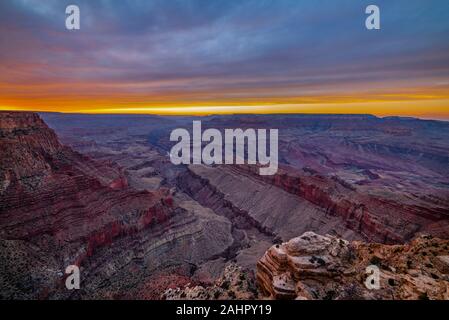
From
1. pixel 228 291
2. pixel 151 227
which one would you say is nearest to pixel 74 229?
Answer: pixel 151 227

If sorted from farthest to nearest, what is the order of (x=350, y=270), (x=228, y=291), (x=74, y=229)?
(x=74, y=229) → (x=228, y=291) → (x=350, y=270)

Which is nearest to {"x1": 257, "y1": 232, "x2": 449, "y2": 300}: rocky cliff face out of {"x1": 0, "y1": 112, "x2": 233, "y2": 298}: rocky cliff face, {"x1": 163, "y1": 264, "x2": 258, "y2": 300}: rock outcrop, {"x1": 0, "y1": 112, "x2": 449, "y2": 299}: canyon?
{"x1": 0, "y1": 112, "x2": 449, "y2": 299}: canyon

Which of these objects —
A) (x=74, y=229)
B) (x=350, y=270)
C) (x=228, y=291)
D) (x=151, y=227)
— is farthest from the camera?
(x=151, y=227)

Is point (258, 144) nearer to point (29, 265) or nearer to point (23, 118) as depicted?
point (23, 118)

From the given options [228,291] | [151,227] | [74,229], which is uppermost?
[228,291]

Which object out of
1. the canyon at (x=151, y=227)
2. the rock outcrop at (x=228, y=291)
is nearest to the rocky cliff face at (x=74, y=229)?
the canyon at (x=151, y=227)

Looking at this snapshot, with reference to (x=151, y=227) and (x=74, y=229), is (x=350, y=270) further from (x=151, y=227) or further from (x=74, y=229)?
(x=151, y=227)

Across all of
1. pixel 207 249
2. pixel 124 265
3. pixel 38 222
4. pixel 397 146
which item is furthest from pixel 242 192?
pixel 397 146
